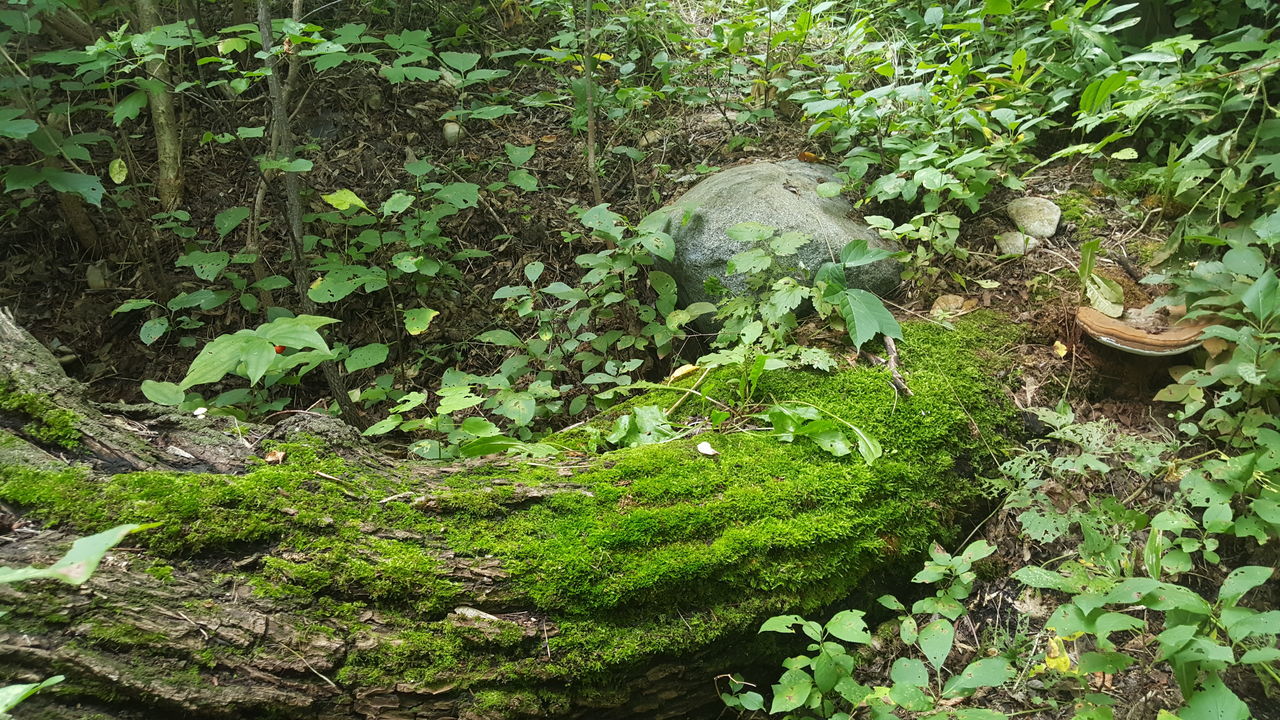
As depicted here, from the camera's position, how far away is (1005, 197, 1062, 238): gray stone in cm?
318

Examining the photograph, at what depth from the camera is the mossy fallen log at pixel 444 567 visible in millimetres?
1389

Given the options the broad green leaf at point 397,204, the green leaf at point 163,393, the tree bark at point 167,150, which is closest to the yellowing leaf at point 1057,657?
the green leaf at point 163,393

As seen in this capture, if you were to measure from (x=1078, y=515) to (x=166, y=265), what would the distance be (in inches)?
197

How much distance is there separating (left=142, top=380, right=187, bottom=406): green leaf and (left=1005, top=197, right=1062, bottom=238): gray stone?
140 inches

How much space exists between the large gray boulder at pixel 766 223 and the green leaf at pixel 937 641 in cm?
176

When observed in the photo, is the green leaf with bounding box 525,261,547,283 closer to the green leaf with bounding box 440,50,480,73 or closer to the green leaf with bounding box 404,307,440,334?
the green leaf with bounding box 404,307,440,334

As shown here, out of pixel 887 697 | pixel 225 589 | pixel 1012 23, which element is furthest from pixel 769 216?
pixel 225 589

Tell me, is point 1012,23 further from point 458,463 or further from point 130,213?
point 130,213

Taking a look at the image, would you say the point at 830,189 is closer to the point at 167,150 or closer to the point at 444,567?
the point at 444,567

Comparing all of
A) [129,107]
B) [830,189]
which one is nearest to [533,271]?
[830,189]

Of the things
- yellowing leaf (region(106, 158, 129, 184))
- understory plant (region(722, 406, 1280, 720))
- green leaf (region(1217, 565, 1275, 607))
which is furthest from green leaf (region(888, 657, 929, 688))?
yellowing leaf (region(106, 158, 129, 184))

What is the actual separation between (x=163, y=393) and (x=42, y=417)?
38 cm

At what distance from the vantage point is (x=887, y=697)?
1812mm

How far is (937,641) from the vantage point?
181cm
